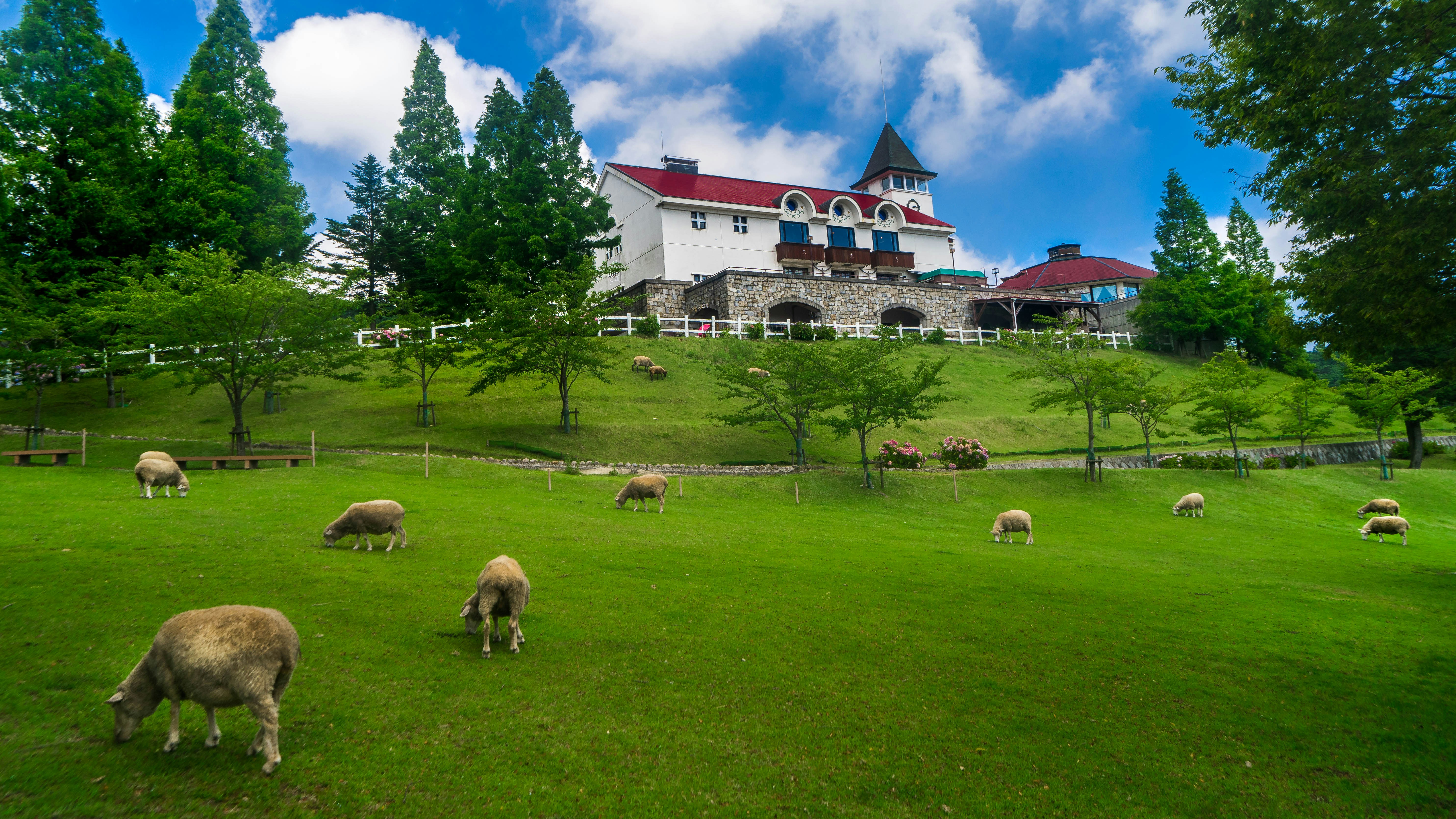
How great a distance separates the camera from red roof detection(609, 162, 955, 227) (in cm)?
5244

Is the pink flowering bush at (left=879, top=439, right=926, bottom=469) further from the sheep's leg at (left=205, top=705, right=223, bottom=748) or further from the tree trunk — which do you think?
the tree trunk

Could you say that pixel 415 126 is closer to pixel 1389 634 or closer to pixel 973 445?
pixel 973 445

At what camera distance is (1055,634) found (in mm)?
9805

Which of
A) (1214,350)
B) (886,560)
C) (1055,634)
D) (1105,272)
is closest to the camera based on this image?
(1055,634)

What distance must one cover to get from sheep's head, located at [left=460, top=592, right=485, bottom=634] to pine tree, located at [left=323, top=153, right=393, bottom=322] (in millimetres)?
43186

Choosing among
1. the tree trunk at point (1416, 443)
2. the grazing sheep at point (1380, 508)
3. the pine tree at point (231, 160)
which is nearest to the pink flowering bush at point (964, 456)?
the grazing sheep at point (1380, 508)

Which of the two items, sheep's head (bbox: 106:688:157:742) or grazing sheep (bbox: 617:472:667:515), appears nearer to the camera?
sheep's head (bbox: 106:688:157:742)

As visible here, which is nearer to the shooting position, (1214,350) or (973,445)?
(973,445)

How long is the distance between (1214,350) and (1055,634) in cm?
5884

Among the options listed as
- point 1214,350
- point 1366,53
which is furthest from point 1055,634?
point 1214,350

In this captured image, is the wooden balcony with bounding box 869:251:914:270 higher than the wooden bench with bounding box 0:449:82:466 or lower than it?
higher

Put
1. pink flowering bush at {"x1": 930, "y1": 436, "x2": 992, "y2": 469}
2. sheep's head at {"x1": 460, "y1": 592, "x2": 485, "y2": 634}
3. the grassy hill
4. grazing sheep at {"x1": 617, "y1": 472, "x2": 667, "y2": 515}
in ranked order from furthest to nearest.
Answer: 1. pink flowering bush at {"x1": 930, "y1": 436, "x2": 992, "y2": 469}
2. the grassy hill
3. grazing sheep at {"x1": 617, "y1": 472, "x2": 667, "y2": 515}
4. sheep's head at {"x1": 460, "y1": 592, "x2": 485, "y2": 634}

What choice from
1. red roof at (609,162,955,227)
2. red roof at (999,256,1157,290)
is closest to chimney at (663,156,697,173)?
red roof at (609,162,955,227)

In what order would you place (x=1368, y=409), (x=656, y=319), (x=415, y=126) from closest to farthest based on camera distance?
(x=1368, y=409)
(x=656, y=319)
(x=415, y=126)
